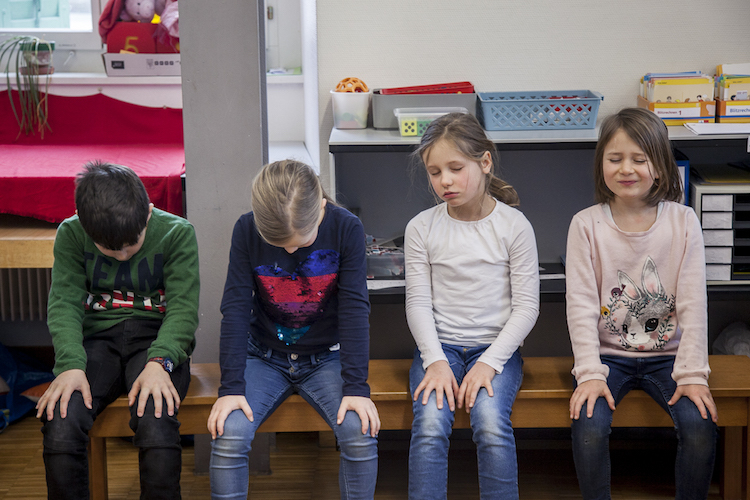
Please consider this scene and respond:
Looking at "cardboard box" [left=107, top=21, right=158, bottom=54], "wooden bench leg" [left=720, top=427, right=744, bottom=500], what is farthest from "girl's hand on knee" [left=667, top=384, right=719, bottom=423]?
"cardboard box" [left=107, top=21, right=158, bottom=54]

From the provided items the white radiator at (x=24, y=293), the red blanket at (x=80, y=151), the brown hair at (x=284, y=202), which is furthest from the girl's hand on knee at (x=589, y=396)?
the white radiator at (x=24, y=293)

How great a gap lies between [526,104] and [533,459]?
1008 millimetres

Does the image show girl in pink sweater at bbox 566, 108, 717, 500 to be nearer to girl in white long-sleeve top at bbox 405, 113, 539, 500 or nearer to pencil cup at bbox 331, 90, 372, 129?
girl in white long-sleeve top at bbox 405, 113, 539, 500

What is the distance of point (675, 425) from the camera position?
1562 millimetres

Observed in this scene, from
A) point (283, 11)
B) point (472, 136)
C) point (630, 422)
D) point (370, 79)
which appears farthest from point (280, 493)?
point (283, 11)

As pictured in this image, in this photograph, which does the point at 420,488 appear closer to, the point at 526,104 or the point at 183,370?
the point at 183,370

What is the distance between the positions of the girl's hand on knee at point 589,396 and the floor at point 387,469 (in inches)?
16.3

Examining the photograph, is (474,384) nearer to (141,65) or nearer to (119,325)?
(119,325)

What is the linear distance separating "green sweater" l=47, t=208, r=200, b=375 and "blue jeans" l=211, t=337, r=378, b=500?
0.61ft

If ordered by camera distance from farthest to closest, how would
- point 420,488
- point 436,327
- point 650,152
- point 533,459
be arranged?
point 533,459, point 436,327, point 650,152, point 420,488

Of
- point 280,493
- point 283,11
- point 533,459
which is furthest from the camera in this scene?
point 283,11

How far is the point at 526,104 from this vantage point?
6.32 feet

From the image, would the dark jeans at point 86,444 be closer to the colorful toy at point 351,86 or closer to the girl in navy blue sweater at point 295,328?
the girl in navy blue sweater at point 295,328

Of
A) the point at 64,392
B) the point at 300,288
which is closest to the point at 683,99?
the point at 300,288
